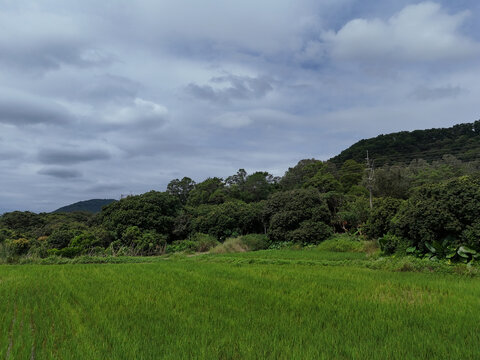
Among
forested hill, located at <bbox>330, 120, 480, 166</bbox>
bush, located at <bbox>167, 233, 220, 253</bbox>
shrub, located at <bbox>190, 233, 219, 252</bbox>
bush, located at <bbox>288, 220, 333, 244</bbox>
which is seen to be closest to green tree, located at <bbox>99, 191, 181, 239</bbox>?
bush, located at <bbox>167, 233, 220, 253</bbox>

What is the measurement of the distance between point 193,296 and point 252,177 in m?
44.0

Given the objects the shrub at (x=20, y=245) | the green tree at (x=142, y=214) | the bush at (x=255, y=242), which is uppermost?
the green tree at (x=142, y=214)

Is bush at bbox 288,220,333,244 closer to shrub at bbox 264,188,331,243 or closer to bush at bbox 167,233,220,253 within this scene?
shrub at bbox 264,188,331,243

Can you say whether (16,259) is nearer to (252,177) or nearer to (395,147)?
(252,177)

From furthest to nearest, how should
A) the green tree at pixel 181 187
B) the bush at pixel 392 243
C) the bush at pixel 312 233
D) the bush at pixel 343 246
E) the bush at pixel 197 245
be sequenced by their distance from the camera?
the green tree at pixel 181 187 < the bush at pixel 197 245 < the bush at pixel 312 233 < the bush at pixel 343 246 < the bush at pixel 392 243

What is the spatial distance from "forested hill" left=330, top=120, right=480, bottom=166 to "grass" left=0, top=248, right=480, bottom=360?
187ft

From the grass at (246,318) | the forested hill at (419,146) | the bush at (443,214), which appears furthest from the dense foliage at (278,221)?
the forested hill at (419,146)

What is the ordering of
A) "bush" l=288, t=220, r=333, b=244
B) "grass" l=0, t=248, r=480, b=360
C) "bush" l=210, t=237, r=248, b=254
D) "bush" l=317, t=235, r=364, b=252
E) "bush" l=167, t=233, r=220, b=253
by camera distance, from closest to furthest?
"grass" l=0, t=248, r=480, b=360
"bush" l=317, t=235, r=364, b=252
"bush" l=210, t=237, r=248, b=254
"bush" l=288, t=220, r=333, b=244
"bush" l=167, t=233, r=220, b=253

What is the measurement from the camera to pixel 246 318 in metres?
4.78

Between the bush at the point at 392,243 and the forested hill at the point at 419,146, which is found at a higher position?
the forested hill at the point at 419,146

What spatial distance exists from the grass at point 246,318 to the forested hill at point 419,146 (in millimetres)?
57064

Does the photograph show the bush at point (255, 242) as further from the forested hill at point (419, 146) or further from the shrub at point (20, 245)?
the forested hill at point (419, 146)

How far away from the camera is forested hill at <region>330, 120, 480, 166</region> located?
61.2m

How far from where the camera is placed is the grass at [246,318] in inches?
143
